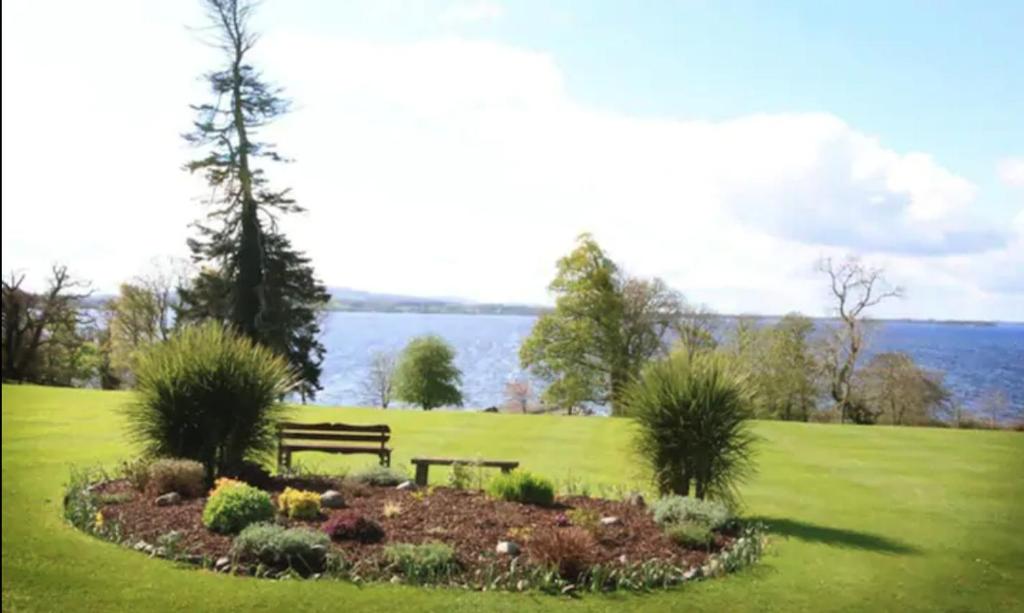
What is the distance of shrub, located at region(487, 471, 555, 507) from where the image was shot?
1090 cm

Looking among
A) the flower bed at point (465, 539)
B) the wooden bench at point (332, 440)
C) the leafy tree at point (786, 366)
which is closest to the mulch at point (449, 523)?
the flower bed at point (465, 539)

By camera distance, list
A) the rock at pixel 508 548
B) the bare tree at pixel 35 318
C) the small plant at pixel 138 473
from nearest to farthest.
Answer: the rock at pixel 508 548 < the small plant at pixel 138 473 < the bare tree at pixel 35 318

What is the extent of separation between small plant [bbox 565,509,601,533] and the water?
17.6 metres

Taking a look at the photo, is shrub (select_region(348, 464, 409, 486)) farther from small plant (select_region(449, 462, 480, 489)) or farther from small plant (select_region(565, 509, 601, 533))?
small plant (select_region(565, 509, 601, 533))

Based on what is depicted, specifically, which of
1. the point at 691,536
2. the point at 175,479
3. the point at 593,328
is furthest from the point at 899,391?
the point at 175,479

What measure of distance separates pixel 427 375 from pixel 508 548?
107ft

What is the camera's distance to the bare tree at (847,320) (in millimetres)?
33000

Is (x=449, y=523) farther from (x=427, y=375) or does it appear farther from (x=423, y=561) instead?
(x=427, y=375)

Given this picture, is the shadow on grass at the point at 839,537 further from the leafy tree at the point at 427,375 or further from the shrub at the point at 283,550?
the leafy tree at the point at 427,375

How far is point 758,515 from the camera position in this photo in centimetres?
1129

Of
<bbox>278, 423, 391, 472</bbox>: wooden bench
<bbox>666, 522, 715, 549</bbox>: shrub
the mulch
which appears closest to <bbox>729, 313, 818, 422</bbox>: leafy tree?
<bbox>278, 423, 391, 472</bbox>: wooden bench

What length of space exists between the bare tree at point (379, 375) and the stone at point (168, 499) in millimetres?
36143

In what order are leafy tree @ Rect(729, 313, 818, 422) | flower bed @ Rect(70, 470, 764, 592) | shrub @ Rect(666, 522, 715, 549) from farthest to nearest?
leafy tree @ Rect(729, 313, 818, 422)
shrub @ Rect(666, 522, 715, 549)
flower bed @ Rect(70, 470, 764, 592)

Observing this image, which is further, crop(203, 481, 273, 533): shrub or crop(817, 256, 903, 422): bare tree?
crop(817, 256, 903, 422): bare tree
